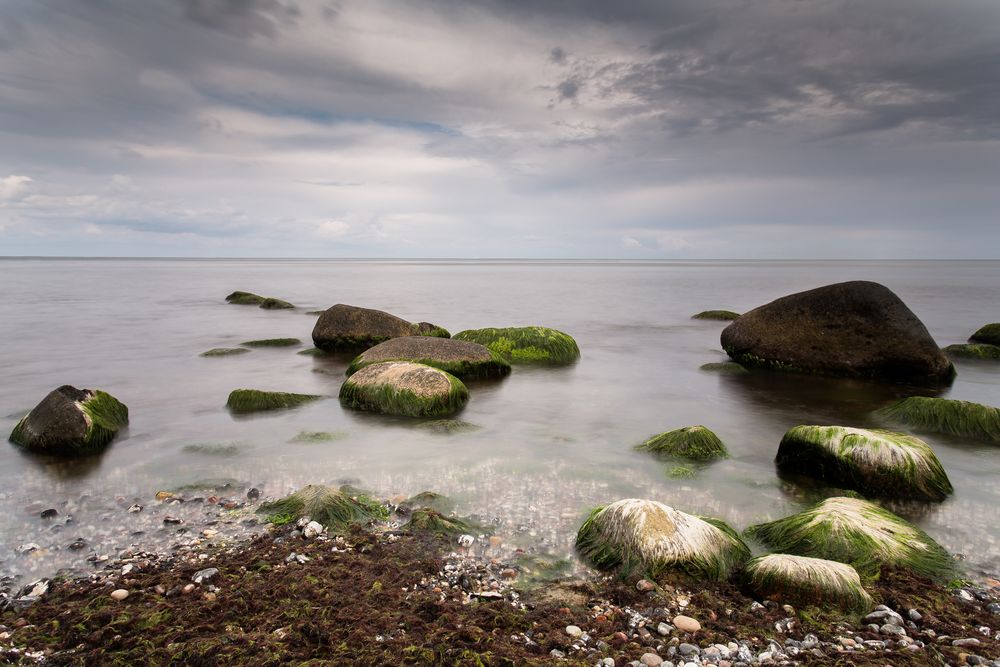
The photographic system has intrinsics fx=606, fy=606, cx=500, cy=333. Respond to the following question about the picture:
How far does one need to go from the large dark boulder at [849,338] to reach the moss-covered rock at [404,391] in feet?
26.4

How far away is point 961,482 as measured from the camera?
7121 mm

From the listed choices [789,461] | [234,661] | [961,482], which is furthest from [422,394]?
[961,482]

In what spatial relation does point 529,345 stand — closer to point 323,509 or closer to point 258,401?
point 258,401

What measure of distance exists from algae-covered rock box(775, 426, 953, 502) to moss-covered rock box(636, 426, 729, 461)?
113 cm

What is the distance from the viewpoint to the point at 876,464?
6762 mm

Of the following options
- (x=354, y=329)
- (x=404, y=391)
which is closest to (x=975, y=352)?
(x=404, y=391)

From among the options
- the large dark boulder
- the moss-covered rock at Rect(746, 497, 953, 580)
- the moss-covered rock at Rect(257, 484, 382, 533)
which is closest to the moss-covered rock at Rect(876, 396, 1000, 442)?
the large dark boulder

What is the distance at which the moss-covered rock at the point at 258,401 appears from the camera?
1020cm

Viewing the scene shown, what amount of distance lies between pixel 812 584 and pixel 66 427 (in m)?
8.70

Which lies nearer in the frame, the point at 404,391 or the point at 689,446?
the point at 689,446

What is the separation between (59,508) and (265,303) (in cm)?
2708

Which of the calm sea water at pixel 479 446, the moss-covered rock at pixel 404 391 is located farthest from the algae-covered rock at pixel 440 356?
the moss-covered rock at pixel 404 391

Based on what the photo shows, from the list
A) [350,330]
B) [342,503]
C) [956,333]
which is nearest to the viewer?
[342,503]

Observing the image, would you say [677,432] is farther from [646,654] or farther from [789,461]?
[646,654]
